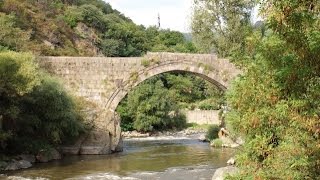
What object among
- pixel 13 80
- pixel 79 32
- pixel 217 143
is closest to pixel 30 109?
pixel 13 80

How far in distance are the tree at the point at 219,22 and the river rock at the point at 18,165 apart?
13047 mm

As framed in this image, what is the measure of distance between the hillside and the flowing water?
15971 millimetres

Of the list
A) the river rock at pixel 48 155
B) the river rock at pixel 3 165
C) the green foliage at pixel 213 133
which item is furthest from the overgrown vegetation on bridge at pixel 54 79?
the green foliage at pixel 213 133

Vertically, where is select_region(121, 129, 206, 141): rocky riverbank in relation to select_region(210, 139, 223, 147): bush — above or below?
above

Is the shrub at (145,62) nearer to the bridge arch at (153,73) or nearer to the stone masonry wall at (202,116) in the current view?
the bridge arch at (153,73)

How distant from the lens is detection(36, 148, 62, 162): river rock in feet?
66.8

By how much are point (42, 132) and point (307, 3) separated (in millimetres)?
16661

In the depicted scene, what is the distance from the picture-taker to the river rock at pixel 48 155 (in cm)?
2038

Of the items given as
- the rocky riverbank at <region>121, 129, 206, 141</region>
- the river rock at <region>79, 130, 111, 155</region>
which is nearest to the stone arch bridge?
the river rock at <region>79, 130, 111, 155</region>

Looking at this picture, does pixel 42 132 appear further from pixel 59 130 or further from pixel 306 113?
pixel 306 113

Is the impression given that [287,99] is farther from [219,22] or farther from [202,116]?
[202,116]

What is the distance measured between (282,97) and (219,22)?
21459 mm

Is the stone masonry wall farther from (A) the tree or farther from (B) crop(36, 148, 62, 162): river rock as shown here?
(B) crop(36, 148, 62, 162): river rock

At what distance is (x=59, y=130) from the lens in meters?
21.2
